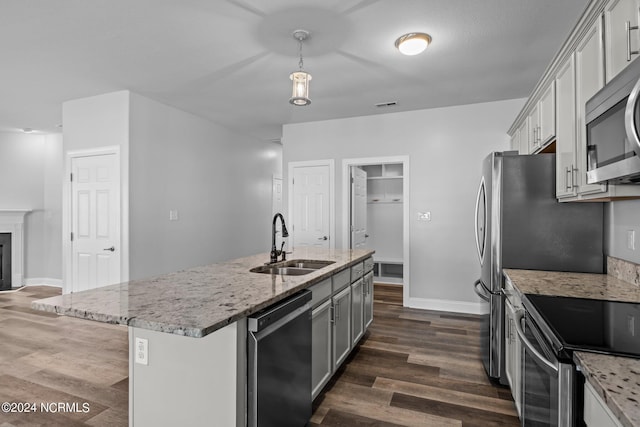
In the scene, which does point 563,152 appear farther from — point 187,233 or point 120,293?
point 187,233

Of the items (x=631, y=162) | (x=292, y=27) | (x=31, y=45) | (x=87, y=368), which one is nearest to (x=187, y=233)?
(x=87, y=368)

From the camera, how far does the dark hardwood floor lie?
7.14 feet

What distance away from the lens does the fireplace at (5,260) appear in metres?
5.80

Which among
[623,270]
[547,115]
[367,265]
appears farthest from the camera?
[367,265]

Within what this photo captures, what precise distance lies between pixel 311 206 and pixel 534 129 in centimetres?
311

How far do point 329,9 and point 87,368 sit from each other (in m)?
3.32

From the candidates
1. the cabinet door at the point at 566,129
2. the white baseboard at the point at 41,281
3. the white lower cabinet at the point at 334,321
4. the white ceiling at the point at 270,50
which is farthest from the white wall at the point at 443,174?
the white baseboard at the point at 41,281

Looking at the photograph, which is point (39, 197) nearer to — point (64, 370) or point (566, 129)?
point (64, 370)

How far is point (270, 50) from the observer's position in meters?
3.02

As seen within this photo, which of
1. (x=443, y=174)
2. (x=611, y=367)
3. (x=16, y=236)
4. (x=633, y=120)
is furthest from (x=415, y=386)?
(x=16, y=236)

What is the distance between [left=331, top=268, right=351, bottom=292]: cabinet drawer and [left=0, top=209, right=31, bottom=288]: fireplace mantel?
616 cm

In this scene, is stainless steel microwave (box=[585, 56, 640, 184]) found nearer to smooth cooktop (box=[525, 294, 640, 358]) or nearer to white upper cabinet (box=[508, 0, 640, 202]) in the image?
white upper cabinet (box=[508, 0, 640, 202])

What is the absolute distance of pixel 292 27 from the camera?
264 cm

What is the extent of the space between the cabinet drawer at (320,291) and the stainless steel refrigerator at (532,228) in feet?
4.02
